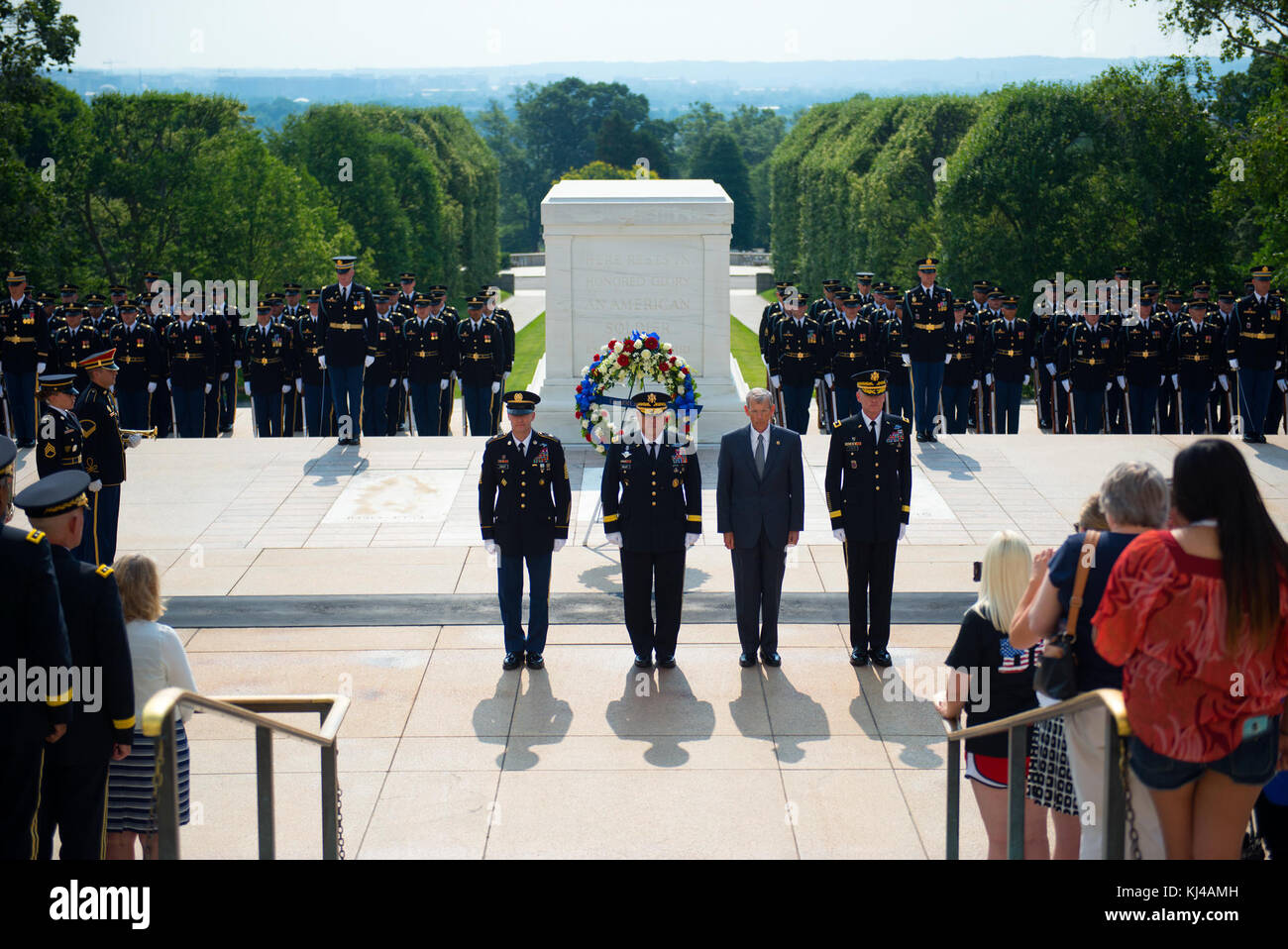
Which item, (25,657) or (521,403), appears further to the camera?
(521,403)

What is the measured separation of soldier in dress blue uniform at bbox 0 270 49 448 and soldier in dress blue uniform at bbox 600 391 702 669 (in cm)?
964

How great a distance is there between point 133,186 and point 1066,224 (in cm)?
2616

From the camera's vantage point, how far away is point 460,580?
1013 centimetres

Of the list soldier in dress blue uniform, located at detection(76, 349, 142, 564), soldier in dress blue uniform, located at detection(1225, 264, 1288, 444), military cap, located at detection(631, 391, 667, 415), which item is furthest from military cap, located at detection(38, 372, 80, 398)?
soldier in dress blue uniform, located at detection(1225, 264, 1288, 444)

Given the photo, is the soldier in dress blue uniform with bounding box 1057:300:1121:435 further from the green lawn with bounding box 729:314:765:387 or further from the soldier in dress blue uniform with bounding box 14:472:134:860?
the green lawn with bounding box 729:314:765:387

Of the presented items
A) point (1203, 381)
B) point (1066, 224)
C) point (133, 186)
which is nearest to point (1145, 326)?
point (1203, 381)

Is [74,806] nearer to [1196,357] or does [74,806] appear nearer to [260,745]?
[260,745]

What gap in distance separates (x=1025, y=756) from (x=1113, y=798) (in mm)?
863

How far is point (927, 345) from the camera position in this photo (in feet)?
49.0

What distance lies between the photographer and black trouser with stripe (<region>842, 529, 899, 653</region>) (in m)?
8.40

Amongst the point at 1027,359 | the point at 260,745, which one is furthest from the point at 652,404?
the point at 1027,359

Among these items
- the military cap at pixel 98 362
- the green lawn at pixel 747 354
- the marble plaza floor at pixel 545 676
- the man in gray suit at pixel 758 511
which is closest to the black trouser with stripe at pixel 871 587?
the marble plaza floor at pixel 545 676

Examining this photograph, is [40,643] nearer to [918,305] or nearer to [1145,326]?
[918,305]

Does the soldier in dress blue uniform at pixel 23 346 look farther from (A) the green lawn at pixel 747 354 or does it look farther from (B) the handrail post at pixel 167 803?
(A) the green lawn at pixel 747 354
